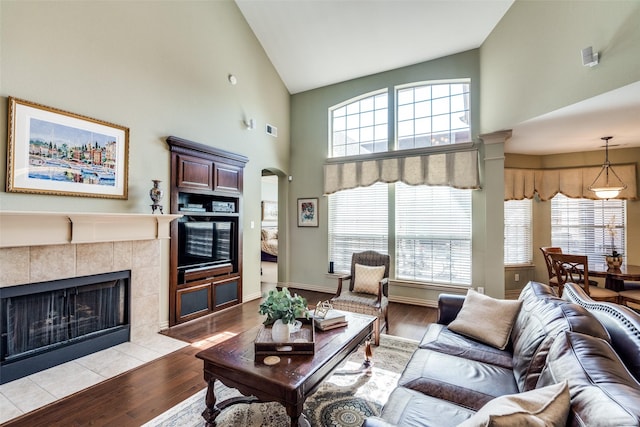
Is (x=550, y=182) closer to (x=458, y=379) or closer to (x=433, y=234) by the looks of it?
(x=433, y=234)

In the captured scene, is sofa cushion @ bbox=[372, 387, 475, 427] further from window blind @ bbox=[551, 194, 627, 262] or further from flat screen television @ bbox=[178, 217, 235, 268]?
window blind @ bbox=[551, 194, 627, 262]

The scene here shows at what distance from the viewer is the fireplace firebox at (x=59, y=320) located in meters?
2.52

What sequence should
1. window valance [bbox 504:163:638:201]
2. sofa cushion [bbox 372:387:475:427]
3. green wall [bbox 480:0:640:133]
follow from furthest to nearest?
window valance [bbox 504:163:638:201], green wall [bbox 480:0:640:133], sofa cushion [bbox 372:387:475:427]

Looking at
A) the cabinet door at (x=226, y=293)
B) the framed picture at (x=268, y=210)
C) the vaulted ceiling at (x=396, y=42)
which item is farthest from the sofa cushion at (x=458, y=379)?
the framed picture at (x=268, y=210)

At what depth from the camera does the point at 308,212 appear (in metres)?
5.86

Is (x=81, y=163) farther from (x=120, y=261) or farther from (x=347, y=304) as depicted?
(x=347, y=304)

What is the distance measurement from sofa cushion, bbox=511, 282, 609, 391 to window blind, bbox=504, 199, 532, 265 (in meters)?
3.46

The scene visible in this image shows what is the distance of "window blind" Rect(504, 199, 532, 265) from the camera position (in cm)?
517

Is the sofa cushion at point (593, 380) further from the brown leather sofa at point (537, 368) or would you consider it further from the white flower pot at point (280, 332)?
the white flower pot at point (280, 332)

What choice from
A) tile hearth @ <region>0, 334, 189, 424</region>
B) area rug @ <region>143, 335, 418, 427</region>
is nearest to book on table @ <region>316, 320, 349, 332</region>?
area rug @ <region>143, 335, 418, 427</region>

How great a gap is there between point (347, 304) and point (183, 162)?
291 centimetres

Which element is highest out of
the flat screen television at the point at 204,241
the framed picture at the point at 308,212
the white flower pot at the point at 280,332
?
the framed picture at the point at 308,212

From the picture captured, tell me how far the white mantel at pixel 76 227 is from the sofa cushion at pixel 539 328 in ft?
12.0

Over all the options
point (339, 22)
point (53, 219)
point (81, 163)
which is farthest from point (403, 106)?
point (53, 219)
